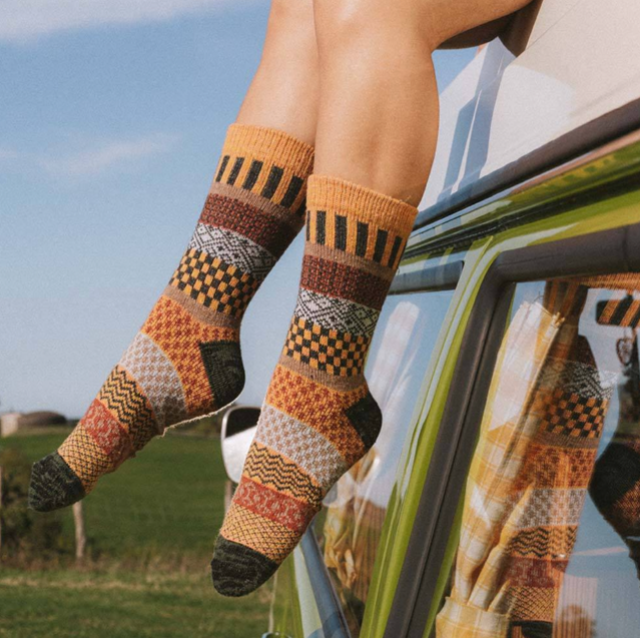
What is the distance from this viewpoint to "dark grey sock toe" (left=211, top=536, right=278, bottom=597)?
1.09 metres

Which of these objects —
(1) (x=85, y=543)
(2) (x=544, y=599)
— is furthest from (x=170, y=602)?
(2) (x=544, y=599)

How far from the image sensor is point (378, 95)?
3.29 ft

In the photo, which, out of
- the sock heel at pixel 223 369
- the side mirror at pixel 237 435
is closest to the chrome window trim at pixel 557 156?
the sock heel at pixel 223 369

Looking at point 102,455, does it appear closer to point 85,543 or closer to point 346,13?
point 346,13

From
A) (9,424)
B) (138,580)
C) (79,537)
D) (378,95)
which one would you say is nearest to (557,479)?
(378,95)

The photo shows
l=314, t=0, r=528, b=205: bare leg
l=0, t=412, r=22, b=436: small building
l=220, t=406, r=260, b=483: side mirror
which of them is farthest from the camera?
l=0, t=412, r=22, b=436: small building

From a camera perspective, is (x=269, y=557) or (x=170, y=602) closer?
(x=269, y=557)

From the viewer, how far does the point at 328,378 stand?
1.12m

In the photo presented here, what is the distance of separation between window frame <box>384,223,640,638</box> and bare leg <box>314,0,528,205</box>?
0.57 feet

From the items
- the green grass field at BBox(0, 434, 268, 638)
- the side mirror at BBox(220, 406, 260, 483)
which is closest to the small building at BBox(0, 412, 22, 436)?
the green grass field at BBox(0, 434, 268, 638)

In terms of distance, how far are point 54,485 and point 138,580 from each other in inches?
432

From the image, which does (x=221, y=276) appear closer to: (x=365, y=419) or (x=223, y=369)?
(x=223, y=369)

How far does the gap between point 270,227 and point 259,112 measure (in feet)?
0.50

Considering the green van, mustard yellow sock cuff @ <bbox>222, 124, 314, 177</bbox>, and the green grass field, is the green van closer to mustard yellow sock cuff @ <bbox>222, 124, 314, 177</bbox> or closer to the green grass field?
mustard yellow sock cuff @ <bbox>222, 124, 314, 177</bbox>
